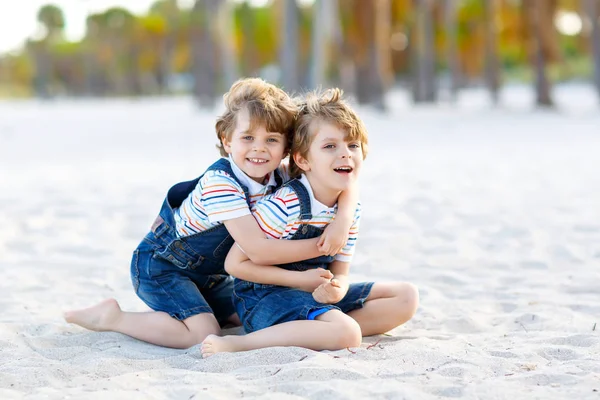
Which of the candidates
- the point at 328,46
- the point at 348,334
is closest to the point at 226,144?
the point at 348,334

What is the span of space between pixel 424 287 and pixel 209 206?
64.5 inches

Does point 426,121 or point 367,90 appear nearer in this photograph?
point 426,121

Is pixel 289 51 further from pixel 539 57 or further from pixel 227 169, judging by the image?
pixel 227 169

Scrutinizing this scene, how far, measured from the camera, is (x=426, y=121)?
1827cm

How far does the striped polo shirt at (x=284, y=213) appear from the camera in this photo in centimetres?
343

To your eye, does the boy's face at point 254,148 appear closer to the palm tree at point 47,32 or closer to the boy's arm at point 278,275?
the boy's arm at point 278,275

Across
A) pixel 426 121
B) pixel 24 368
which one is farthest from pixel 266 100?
pixel 426 121

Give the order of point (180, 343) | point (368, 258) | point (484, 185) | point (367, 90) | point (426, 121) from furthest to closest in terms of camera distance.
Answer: point (367, 90)
point (426, 121)
point (484, 185)
point (368, 258)
point (180, 343)

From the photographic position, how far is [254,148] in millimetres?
3465

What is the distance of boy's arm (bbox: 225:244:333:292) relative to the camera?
344 centimetres

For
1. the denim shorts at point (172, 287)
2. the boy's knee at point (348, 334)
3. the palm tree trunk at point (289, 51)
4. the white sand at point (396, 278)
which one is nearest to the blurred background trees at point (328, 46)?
the palm tree trunk at point (289, 51)

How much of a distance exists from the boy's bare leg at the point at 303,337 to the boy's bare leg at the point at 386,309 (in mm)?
309

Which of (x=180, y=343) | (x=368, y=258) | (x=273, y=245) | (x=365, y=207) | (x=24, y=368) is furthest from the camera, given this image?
(x=365, y=207)

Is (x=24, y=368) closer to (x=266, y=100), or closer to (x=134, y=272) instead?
(x=134, y=272)
